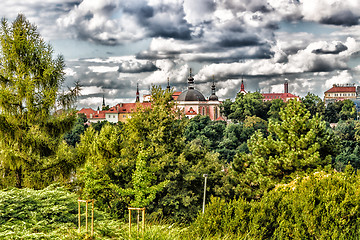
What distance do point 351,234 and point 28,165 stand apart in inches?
366

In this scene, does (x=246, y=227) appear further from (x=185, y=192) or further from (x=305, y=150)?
(x=305, y=150)

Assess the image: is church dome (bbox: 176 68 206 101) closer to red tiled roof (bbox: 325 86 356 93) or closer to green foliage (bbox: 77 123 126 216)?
red tiled roof (bbox: 325 86 356 93)

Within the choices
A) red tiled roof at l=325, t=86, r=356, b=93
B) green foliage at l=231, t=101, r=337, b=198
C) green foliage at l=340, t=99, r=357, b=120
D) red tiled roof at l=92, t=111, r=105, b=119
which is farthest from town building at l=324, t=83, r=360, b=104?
green foliage at l=231, t=101, r=337, b=198

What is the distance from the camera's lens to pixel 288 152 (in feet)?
55.5

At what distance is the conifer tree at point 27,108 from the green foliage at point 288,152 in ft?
27.9

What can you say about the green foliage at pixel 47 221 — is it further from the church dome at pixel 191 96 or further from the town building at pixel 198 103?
the church dome at pixel 191 96

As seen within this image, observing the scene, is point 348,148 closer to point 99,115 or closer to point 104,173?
point 104,173

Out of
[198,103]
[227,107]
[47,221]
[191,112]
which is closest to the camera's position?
[47,221]

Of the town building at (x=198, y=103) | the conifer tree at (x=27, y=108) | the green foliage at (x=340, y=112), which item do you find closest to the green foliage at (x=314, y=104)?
the green foliage at (x=340, y=112)

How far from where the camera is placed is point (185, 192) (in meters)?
13.7

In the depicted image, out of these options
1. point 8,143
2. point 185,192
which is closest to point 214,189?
point 185,192

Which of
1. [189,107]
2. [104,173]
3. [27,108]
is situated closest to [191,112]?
[189,107]

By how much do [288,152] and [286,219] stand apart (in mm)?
10974

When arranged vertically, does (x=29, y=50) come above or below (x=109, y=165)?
above
